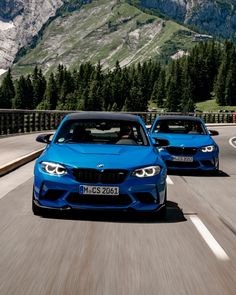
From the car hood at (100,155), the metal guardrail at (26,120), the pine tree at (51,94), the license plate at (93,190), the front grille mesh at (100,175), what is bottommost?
the pine tree at (51,94)

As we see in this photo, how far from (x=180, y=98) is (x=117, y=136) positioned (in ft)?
579

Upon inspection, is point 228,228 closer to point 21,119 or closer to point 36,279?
point 36,279

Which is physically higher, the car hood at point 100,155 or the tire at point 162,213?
the car hood at point 100,155

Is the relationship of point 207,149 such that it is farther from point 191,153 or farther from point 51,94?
point 51,94

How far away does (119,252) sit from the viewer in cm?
601

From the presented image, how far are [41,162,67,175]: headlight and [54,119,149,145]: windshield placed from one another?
1.15 meters

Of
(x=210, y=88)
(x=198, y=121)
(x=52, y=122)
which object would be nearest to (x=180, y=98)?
(x=210, y=88)

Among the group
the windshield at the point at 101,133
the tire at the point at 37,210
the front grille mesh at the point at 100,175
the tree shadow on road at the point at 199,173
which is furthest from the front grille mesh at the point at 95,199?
the tree shadow on road at the point at 199,173

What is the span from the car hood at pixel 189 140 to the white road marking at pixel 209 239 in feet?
18.9

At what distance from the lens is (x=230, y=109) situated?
16925cm

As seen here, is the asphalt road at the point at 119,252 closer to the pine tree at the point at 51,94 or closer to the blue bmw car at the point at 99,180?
the blue bmw car at the point at 99,180

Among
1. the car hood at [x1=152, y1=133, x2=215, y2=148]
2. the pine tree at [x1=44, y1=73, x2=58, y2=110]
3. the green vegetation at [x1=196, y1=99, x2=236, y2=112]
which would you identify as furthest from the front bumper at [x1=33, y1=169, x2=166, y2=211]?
the pine tree at [x1=44, y1=73, x2=58, y2=110]

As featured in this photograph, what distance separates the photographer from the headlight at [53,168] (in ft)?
24.6

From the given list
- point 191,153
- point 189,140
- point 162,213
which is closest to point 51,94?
point 189,140
